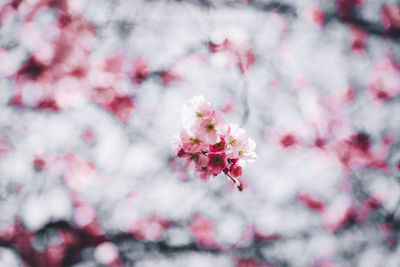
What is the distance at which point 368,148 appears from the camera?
2324 millimetres

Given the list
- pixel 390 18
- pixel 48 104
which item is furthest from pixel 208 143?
pixel 390 18

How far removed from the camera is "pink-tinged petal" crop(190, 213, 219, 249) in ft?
6.88

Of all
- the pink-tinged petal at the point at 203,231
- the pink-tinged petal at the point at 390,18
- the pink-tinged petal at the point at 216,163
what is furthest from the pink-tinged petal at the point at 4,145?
the pink-tinged petal at the point at 390,18

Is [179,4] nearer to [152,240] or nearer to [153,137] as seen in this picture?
[153,137]

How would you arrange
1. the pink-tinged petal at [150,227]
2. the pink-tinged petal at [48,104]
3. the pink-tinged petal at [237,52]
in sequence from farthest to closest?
the pink-tinged petal at [237,52]
the pink-tinged petal at [48,104]
the pink-tinged petal at [150,227]

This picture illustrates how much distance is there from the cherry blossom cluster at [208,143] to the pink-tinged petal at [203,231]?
104 centimetres

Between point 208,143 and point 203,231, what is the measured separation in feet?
4.05

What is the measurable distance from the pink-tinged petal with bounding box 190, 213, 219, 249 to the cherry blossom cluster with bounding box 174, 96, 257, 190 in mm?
1043

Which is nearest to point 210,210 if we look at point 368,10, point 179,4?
point 179,4

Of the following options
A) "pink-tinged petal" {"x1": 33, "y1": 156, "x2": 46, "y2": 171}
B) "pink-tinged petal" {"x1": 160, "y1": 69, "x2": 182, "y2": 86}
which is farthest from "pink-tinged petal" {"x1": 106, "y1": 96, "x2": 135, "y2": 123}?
"pink-tinged petal" {"x1": 33, "y1": 156, "x2": 46, "y2": 171}

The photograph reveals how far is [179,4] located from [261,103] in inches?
41.1

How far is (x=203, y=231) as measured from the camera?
211 cm

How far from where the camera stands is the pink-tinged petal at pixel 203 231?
2098 mm

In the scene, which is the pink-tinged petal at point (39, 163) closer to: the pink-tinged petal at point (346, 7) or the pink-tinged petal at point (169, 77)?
the pink-tinged petal at point (169, 77)
